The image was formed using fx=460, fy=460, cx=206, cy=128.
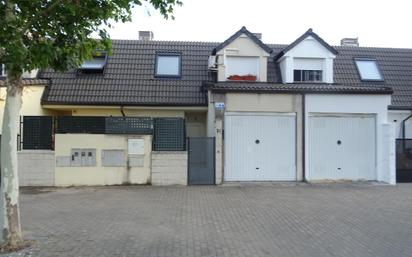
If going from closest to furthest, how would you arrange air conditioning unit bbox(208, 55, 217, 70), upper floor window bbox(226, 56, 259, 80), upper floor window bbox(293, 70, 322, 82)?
air conditioning unit bbox(208, 55, 217, 70)
upper floor window bbox(226, 56, 259, 80)
upper floor window bbox(293, 70, 322, 82)

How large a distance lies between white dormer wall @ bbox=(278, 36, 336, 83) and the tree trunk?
13941 mm

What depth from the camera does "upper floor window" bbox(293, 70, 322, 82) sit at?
66.0ft

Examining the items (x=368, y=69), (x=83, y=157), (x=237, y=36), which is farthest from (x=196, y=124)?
(x=368, y=69)

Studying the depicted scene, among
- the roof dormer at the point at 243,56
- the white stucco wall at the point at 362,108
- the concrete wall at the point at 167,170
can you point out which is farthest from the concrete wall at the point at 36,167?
the white stucco wall at the point at 362,108

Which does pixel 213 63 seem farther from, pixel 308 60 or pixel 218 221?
pixel 218 221

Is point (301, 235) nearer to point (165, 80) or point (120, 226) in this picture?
point (120, 226)

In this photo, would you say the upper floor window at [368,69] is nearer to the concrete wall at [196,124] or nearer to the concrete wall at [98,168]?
the concrete wall at [196,124]

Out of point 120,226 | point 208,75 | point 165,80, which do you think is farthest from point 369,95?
point 120,226

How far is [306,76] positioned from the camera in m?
20.1

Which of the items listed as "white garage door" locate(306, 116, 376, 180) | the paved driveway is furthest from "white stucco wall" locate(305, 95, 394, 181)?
the paved driveway

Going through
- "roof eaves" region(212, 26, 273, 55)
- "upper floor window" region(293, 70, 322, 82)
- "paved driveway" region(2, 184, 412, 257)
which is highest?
"roof eaves" region(212, 26, 273, 55)

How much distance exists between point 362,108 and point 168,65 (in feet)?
28.9

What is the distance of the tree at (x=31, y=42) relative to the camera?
7242mm

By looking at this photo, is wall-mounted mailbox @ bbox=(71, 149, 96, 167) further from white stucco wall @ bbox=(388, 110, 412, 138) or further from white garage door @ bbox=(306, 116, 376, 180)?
white stucco wall @ bbox=(388, 110, 412, 138)
